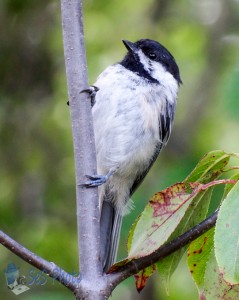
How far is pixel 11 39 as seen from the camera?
14.2 ft

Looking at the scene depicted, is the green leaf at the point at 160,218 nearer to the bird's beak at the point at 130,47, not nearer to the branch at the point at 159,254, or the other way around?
the branch at the point at 159,254

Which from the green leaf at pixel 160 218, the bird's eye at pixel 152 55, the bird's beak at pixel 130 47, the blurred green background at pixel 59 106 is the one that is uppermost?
the green leaf at pixel 160 218

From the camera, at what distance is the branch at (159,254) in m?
1.43

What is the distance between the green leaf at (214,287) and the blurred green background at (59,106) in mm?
2328

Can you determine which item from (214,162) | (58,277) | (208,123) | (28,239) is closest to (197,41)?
(208,123)

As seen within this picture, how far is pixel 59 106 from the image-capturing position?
179 inches

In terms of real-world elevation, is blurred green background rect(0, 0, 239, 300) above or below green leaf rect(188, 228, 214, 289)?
below

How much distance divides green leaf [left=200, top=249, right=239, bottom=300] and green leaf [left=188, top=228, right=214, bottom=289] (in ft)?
0.04

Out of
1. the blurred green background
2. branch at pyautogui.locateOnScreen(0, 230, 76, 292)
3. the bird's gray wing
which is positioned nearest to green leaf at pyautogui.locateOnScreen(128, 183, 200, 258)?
branch at pyautogui.locateOnScreen(0, 230, 76, 292)

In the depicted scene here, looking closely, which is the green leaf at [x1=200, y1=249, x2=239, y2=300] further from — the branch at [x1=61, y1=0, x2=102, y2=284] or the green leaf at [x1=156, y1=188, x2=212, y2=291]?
the branch at [x1=61, y1=0, x2=102, y2=284]

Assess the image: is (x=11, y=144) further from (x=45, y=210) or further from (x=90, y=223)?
(x=90, y=223)

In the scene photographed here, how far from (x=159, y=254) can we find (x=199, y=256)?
13 cm

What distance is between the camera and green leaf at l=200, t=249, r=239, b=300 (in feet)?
4.95

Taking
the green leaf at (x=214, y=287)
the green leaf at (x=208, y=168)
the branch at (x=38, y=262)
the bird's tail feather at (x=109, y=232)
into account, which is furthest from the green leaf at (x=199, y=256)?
the bird's tail feather at (x=109, y=232)
